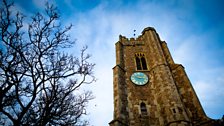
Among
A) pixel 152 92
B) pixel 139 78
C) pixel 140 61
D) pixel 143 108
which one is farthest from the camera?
pixel 140 61

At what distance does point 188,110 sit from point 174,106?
1.89 meters

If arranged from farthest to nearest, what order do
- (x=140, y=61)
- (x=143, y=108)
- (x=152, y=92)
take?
(x=140, y=61)
(x=152, y=92)
(x=143, y=108)

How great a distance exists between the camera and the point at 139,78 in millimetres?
18312

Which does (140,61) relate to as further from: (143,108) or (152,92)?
(143,108)

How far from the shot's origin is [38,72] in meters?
7.72

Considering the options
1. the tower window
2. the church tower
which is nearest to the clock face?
the church tower

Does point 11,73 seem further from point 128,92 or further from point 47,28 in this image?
point 128,92

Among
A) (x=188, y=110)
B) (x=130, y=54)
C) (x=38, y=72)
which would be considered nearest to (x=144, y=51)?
(x=130, y=54)

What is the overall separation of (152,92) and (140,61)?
549cm

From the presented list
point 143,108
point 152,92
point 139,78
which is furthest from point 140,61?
point 143,108

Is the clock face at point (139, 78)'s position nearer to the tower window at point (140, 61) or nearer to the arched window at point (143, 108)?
the tower window at point (140, 61)

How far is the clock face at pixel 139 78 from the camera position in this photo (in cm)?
1780

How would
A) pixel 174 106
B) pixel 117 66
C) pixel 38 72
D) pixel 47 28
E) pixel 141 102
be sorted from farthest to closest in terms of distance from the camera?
pixel 117 66, pixel 141 102, pixel 174 106, pixel 47 28, pixel 38 72

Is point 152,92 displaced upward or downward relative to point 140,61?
downward
